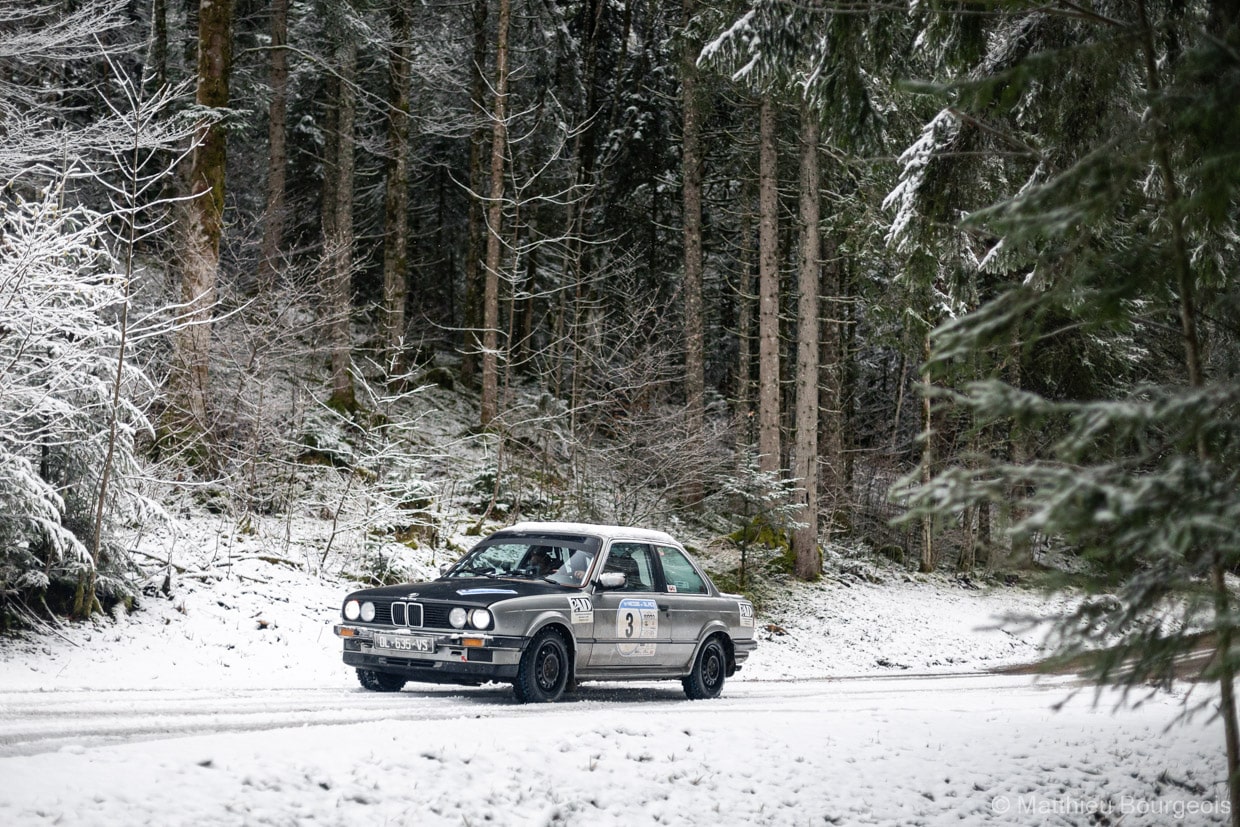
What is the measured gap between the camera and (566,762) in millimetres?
7785

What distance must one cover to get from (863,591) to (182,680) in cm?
1640

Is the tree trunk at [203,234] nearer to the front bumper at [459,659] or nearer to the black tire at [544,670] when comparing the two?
the front bumper at [459,659]

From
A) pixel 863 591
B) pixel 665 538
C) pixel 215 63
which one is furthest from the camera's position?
pixel 863 591

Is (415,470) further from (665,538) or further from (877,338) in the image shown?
(877,338)

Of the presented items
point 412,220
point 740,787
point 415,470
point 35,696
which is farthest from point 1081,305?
point 412,220

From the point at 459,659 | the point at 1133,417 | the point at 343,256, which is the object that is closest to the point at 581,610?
the point at 459,659

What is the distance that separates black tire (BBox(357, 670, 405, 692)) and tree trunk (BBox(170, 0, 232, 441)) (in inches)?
231

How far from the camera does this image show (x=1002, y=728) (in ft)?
34.2

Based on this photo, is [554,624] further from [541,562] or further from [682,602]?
[682,602]

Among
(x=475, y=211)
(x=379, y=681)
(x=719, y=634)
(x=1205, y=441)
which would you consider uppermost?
(x=475, y=211)

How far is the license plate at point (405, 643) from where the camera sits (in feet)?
33.7

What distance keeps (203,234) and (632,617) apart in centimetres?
984

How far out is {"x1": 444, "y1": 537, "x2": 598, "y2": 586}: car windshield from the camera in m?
11.3

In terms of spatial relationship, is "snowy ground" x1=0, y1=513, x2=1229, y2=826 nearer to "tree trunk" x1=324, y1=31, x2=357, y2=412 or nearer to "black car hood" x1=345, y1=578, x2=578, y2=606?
"black car hood" x1=345, y1=578, x2=578, y2=606
